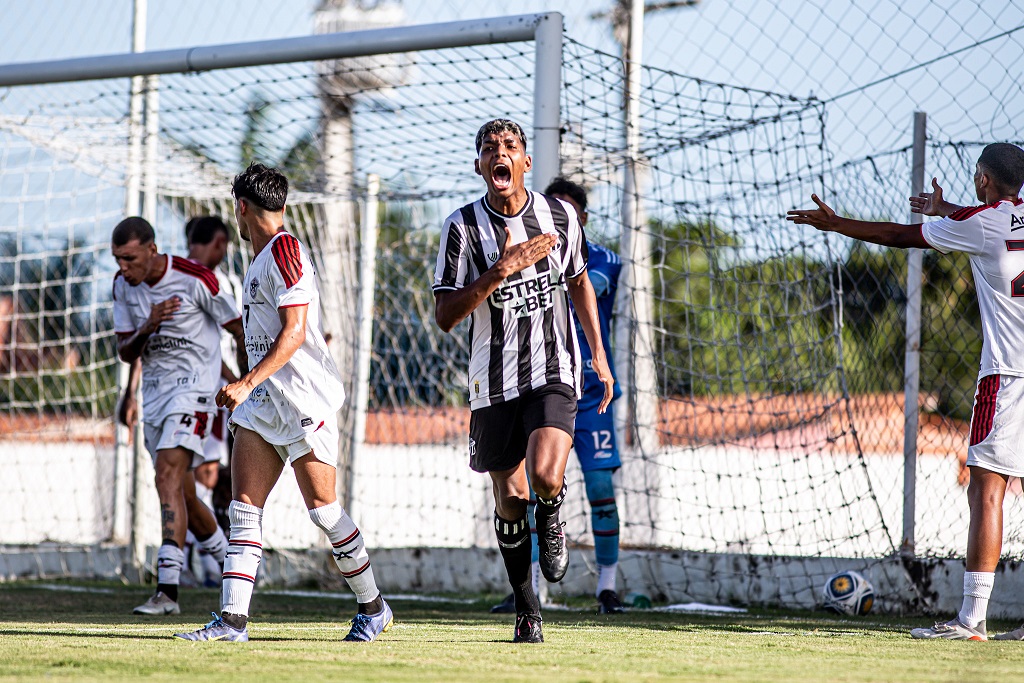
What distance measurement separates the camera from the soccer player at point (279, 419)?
15.6 ft

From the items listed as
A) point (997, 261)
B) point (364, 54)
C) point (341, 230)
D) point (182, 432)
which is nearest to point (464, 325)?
point (341, 230)

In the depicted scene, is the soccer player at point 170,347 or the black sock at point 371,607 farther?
the soccer player at point 170,347

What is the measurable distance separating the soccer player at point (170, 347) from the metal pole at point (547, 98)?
2.06 metres

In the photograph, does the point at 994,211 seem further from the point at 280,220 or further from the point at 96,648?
the point at 96,648

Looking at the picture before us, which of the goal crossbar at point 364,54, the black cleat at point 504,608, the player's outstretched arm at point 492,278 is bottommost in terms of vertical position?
the black cleat at point 504,608

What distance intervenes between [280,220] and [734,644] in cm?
265

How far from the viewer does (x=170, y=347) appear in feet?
22.7

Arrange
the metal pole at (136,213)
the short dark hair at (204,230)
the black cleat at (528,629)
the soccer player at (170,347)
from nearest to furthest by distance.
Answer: the black cleat at (528,629)
the soccer player at (170,347)
the short dark hair at (204,230)
the metal pole at (136,213)

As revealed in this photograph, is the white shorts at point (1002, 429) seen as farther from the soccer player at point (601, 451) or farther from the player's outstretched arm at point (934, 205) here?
the soccer player at point (601, 451)

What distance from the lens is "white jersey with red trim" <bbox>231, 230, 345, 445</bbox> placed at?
188 inches

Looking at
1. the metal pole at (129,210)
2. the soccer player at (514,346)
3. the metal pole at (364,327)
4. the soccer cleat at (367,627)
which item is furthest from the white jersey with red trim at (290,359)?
the metal pole at (129,210)

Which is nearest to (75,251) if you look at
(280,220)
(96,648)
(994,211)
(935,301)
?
(280,220)

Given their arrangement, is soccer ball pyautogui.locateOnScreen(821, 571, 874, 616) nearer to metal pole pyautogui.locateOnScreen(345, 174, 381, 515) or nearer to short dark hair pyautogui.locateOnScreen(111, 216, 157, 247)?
metal pole pyautogui.locateOnScreen(345, 174, 381, 515)

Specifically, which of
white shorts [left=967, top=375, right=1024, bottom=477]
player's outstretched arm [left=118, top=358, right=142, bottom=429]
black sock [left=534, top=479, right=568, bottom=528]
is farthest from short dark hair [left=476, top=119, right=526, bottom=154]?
player's outstretched arm [left=118, top=358, right=142, bottom=429]
